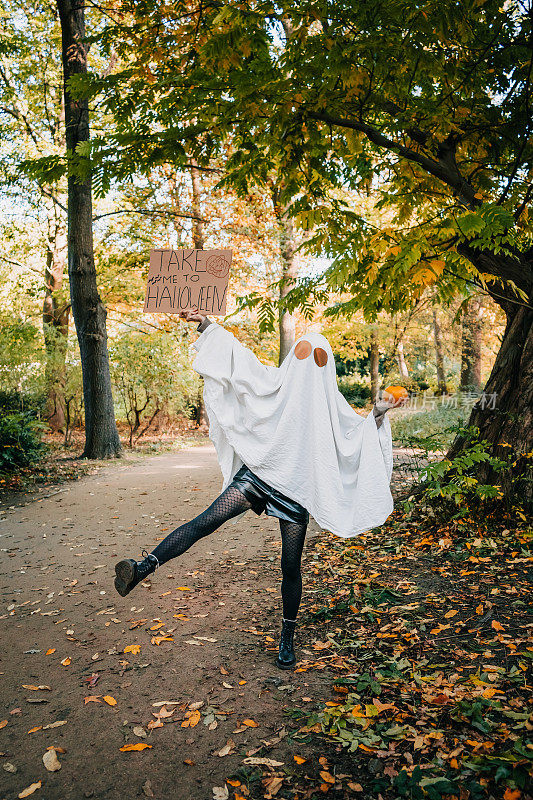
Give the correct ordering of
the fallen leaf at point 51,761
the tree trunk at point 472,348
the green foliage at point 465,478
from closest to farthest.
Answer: the fallen leaf at point 51,761 < the green foliage at point 465,478 < the tree trunk at point 472,348

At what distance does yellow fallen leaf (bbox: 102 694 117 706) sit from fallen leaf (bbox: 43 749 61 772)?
0.42 meters

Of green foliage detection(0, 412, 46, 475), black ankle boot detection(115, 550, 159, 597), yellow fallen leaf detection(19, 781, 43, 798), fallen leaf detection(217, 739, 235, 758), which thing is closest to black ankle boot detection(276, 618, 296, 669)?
fallen leaf detection(217, 739, 235, 758)

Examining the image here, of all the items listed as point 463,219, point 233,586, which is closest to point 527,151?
point 463,219

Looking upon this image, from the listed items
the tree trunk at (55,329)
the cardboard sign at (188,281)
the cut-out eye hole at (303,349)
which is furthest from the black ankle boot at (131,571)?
the tree trunk at (55,329)

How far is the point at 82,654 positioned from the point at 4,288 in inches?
731

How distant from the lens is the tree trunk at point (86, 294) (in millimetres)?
10422

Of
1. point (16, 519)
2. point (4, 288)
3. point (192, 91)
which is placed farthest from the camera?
point (4, 288)

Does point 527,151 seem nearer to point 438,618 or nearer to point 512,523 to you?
point 512,523

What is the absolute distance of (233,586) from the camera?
4531 millimetres

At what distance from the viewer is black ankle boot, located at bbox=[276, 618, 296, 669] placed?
3.14 m

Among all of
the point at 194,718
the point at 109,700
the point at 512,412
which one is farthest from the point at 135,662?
the point at 512,412

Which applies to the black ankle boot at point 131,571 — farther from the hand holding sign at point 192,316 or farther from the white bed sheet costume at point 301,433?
the hand holding sign at point 192,316

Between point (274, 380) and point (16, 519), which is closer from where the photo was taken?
point (274, 380)

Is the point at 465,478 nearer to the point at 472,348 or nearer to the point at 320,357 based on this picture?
the point at 320,357
